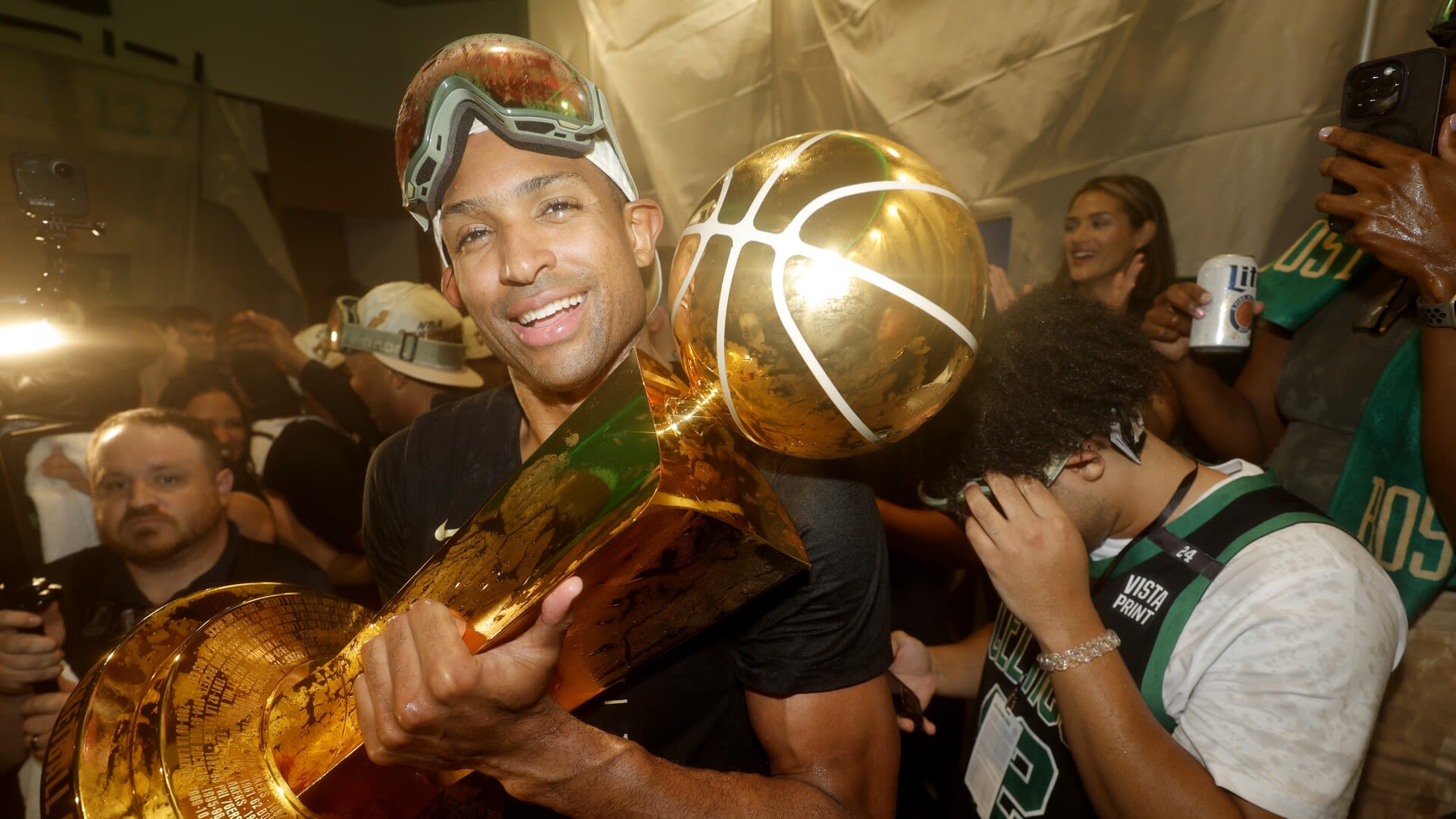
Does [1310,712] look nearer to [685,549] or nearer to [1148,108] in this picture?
[685,549]

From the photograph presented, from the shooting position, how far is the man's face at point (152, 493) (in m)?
2.67

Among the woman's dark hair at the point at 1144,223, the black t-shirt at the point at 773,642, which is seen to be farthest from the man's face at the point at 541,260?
the woman's dark hair at the point at 1144,223

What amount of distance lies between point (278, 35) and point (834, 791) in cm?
923

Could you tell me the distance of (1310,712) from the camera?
1.24 metres

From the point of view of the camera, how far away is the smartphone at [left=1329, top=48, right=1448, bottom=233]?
159cm

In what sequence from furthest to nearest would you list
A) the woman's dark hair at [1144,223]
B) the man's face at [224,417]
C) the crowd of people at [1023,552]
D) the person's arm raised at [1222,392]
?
the man's face at [224,417]
the woman's dark hair at [1144,223]
the person's arm raised at [1222,392]
the crowd of people at [1023,552]

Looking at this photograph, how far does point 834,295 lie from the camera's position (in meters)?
0.76

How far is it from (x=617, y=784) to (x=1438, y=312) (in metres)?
1.98

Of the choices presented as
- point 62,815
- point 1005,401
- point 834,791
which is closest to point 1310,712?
point 1005,401

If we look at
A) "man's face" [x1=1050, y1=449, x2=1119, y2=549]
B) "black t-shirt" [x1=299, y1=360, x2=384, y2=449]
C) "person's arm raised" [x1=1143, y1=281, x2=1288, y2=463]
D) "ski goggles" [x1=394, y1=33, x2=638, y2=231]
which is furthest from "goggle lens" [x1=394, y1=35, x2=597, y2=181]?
"black t-shirt" [x1=299, y1=360, x2=384, y2=449]

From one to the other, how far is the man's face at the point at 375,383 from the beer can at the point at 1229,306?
3800mm

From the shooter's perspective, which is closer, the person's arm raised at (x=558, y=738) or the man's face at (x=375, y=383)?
the person's arm raised at (x=558, y=738)

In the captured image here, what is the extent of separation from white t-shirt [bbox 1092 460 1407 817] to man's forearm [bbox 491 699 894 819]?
0.78 m

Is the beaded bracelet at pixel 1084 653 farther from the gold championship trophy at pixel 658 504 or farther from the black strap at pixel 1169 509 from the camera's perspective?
the gold championship trophy at pixel 658 504
